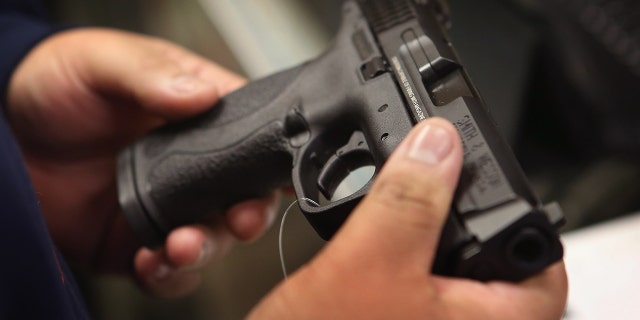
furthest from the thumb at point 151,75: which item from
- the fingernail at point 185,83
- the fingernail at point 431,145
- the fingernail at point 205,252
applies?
the fingernail at point 431,145

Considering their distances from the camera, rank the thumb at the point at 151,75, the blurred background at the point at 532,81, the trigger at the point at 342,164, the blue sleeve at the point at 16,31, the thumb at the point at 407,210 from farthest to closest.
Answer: the blurred background at the point at 532,81 < the blue sleeve at the point at 16,31 < the thumb at the point at 151,75 < the trigger at the point at 342,164 < the thumb at the point at 407,210

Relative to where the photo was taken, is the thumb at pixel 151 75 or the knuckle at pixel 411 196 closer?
the knuckle at pixel 411 196

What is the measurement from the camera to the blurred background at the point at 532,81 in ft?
3.81

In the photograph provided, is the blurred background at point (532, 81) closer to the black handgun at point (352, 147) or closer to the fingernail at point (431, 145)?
the black handgun at point (352, 147)

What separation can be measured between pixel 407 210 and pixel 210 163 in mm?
356

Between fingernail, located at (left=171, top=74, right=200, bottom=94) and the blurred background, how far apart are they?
35cm

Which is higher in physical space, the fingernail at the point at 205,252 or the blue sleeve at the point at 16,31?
the blue sleeve at the point at 16,31

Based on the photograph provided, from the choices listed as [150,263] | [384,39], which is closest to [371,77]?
[384,39]

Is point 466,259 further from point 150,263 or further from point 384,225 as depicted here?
point 150,263

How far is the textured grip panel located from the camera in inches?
28.7

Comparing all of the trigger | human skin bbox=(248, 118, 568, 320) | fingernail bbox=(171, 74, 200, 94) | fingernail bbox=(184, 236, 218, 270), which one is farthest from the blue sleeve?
human skin bbox=(248, 118, 568, 320)

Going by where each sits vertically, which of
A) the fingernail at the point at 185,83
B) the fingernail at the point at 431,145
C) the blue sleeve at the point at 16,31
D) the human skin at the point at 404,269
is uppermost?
the blue sleeve at the point at 16,31

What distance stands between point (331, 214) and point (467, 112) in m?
0.17

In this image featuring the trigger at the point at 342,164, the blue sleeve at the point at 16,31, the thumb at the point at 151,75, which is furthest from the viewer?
the blue sleeve at the point at 16,31
